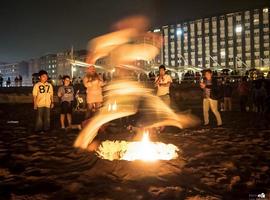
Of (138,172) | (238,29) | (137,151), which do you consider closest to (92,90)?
(137,151)

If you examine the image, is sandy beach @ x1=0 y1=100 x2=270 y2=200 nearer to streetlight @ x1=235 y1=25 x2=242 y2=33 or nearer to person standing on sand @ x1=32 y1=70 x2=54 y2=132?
person standing on sand @ x1=32 y1=70 x2=54 y2=132

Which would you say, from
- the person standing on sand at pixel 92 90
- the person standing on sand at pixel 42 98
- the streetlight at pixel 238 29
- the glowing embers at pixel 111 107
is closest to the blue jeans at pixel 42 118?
the person standing on sand at pixel 42 98

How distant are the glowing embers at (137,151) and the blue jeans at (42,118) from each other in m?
3.45

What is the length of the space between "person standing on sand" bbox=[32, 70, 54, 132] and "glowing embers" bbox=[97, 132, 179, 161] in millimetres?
3405

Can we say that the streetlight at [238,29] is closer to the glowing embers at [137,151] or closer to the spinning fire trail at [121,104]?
the spinning fire trail at [121,104]

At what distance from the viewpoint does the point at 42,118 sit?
11586 millimetres

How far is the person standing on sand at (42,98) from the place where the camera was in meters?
11.0

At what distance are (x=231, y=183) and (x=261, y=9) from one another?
388ft

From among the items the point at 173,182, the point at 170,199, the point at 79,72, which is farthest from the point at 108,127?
the point at 79,72

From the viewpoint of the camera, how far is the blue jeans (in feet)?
36.8

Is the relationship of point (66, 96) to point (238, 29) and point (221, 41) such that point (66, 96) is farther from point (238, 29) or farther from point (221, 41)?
point (221, 41)

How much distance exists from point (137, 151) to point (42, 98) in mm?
4454

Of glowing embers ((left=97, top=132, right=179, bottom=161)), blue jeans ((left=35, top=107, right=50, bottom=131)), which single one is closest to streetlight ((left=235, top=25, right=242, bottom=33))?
blue jeans ((left=35, top=107, right=50, bottom=131))

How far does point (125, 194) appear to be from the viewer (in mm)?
5137
